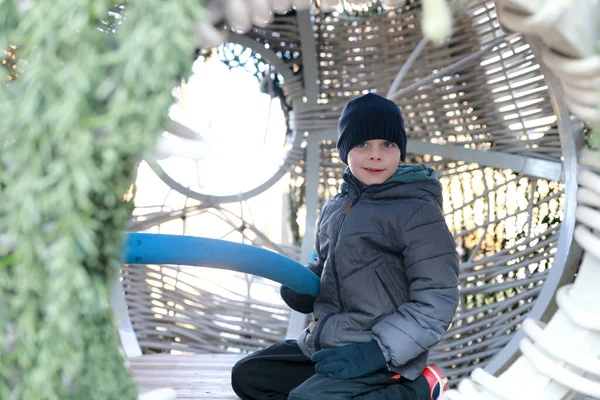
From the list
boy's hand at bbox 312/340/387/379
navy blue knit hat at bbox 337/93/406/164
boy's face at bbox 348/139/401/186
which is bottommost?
boy's hand at bbox 312/340/387/379

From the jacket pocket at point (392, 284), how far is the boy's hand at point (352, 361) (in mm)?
106

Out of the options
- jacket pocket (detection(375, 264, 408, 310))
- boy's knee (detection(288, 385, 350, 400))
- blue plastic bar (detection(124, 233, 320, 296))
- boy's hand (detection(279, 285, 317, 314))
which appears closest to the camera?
blue plastic bar (detection(124, 233, 320, 296))

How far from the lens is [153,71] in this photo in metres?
0.35

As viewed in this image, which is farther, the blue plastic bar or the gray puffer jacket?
the gray puffer jacket

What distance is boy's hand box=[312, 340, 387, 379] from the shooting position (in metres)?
1.01

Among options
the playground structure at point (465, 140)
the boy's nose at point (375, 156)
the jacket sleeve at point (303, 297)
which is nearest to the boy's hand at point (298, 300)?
the jacket sleeve at point (303, 297)

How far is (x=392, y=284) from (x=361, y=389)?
199 millimetres

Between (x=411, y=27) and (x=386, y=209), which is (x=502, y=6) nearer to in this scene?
(x=386, y=209)

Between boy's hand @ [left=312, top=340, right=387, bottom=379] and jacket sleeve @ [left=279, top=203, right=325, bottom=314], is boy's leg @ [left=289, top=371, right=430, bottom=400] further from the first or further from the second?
jacket sleeve @ [left=279, top=203, right=325, bottom=314]

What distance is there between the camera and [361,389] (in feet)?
3.33

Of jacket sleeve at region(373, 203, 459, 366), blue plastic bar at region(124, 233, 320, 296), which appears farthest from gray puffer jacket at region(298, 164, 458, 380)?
blue plastic bar at region(124, 233, 320, 296)

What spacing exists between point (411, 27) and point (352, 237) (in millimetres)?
968

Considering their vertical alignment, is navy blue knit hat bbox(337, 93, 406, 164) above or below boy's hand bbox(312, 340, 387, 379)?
above

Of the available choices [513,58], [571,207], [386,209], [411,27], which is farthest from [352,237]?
[411,27]
